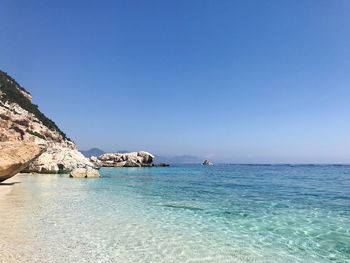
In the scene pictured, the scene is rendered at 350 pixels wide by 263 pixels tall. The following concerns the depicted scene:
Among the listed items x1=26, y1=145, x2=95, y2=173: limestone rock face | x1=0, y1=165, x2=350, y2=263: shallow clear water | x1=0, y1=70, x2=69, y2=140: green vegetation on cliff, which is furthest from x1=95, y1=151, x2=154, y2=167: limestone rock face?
x1=0, y1=165, x2=350, y2=263: shallow clear water

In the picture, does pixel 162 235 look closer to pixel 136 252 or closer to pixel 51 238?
pixel 136 252


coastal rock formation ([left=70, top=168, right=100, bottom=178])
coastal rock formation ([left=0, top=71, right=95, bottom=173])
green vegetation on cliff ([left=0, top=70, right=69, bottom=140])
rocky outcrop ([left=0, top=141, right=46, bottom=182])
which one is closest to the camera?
rocky outcrop ([left=0, top=141, right=46, bottom=182])

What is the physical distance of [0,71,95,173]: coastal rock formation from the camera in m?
54.4

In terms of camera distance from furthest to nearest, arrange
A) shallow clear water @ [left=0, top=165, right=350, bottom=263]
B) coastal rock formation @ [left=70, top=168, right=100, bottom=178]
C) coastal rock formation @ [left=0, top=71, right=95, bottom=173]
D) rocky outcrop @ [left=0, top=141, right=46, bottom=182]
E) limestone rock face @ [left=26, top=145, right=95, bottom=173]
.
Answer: coastal rock formation @ [left=0, top=71, right=95, bottom=173]
limestone rock face @ [left=26, top=145, right=95, bottom=173]
coastal rock formation @ [left=70, top=168, right=100, bottom=178]
rocky outcrop @ [left=0, top=141, right=46, bottom=182]
shallow clear water @ [left=0, top=165, right=350, bottom=263]

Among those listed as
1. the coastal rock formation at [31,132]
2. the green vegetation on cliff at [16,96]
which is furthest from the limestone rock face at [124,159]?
the coastal rock formation at [31,132]

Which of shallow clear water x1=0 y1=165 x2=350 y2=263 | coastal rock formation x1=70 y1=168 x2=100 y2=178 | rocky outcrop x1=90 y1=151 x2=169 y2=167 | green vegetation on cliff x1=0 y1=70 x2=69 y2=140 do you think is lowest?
shallow clear water x1=0 y1=165 x2=350 y2=263

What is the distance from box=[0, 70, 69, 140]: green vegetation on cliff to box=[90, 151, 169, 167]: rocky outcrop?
2407 centimetres

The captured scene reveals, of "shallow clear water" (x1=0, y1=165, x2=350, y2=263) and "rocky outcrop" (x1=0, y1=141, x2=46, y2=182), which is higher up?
"rocky outcrop" (x1=0, y1=141, x2=46, y2=182)

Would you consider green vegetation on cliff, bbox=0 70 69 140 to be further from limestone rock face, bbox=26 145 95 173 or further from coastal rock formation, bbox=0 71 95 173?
limestone rock face, bbox=26 145 95 173

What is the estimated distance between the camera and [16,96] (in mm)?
82562

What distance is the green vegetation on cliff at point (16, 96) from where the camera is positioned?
254ft

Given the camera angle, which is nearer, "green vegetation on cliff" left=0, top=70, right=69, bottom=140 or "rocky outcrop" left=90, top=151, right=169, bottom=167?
"green vegetation on cliff" left=0, top=70, right=69, bottom=140

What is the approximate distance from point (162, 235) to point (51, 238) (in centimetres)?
366

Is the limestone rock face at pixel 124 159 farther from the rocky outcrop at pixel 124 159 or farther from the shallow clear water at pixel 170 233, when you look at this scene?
the shallow clear water at pixel 170 233
